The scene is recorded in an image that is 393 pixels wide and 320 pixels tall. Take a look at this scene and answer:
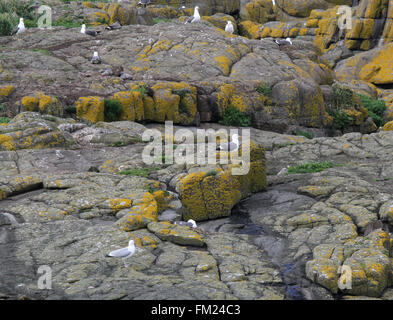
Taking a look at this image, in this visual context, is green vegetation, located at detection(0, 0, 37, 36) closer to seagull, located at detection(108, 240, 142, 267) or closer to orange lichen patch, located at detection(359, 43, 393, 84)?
seagull, located at detection(108, 240, 142, 267)

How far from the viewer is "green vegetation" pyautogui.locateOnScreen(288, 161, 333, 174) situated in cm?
1541

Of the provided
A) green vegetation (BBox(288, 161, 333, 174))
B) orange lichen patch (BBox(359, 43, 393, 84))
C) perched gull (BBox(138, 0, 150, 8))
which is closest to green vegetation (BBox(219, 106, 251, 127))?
green vegetation (BBox(288, 161, 333, 174))

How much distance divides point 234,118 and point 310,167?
5976mm

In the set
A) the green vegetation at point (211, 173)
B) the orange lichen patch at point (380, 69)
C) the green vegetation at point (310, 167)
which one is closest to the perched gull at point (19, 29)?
the green vegetation at point (310, 167)

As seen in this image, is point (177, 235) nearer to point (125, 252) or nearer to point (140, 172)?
point (125, 252)

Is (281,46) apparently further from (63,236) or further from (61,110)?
(63,236)

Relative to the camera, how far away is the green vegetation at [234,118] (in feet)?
68.2

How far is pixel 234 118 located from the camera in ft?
68.4

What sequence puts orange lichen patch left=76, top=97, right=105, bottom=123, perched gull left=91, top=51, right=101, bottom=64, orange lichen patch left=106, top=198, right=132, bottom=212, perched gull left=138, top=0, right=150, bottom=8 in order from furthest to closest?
perched gull left=138, top=0, right=150, bottom=8 < perched gull left=91, top=51, right=101, bottom=64 < orange lichen patch left=76, top=97, right=105, bottom=123 < orange lichen patch left=106, top=198, right=132, bottom=212

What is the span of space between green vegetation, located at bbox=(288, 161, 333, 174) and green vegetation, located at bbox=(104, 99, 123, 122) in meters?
7.28

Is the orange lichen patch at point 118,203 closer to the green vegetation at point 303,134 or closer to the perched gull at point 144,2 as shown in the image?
the green vegetation at point 303,134

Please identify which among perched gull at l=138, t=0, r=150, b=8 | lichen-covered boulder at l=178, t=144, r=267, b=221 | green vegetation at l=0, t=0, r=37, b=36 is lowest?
lichen-covered boulder at l=178, t=144, r=267, b=221

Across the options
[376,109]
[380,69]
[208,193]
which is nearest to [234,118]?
[208,193]
